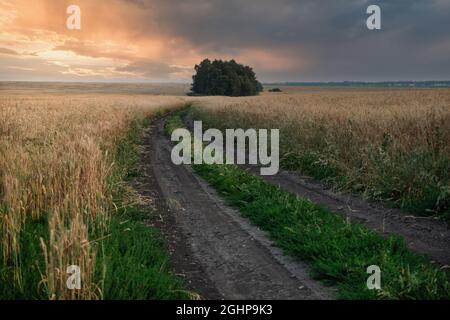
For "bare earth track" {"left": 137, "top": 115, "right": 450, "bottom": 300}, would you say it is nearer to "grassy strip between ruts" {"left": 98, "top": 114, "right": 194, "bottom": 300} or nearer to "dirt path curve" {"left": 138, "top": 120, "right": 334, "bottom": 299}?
"dirt path curve" {"left": 138, "top": 120, "right": 334, "bottom": 299}

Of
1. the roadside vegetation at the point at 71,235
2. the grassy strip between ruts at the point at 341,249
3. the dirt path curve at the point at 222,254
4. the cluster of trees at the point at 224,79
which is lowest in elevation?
the dirt path curve at the point at 222,254

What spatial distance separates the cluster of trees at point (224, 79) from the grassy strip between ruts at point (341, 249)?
9043 centimetres

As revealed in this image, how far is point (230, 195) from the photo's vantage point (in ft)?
32.5

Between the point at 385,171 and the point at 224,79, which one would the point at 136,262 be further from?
the point at 224,79

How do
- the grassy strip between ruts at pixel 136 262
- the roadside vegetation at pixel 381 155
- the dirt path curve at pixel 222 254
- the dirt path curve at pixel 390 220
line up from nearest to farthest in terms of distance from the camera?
1. the grassy strip between ruts at pixel 136 262
2. the dirt path curve at pixel 222 254
3. the dirt path curve at pixel 390 220
4. the roadside vegetation at pixel 381 155

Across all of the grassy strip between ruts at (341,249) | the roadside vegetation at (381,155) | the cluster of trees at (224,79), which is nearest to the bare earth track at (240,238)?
the grassy strip between ruts at (341,249)

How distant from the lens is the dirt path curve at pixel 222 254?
505 centimetres

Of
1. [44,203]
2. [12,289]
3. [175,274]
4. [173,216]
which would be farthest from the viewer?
[173,216]

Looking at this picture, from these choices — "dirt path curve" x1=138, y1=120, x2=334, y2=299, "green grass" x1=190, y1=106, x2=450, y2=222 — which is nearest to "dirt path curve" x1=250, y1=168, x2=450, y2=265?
"green grass" x1=190, y1=106, x2=450, y2=222

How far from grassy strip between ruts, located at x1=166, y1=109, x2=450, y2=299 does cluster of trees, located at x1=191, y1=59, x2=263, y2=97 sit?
90.4 metres

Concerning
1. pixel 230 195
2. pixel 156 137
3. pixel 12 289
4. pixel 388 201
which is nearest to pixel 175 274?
pixel 12 289

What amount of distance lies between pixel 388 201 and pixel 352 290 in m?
4.80

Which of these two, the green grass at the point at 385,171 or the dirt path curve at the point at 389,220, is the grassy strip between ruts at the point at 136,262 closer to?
the dirt path curve at the point at 389,220
